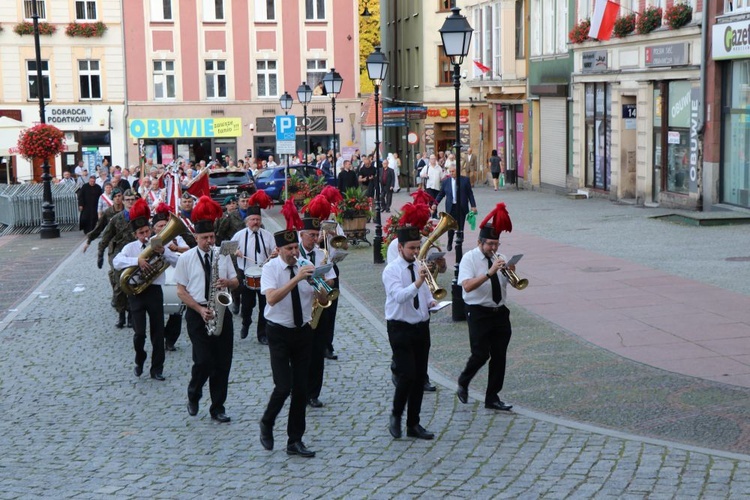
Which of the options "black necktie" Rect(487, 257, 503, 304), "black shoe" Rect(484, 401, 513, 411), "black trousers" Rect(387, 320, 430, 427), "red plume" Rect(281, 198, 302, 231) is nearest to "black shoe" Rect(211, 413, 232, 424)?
"black trousers" Rect(387, 320, 430, 427)

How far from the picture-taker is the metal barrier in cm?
3244

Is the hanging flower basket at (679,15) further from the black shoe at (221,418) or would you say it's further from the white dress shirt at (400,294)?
the black shoe at (221,418)

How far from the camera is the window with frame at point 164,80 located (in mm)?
57750

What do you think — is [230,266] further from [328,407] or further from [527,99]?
[527,99]

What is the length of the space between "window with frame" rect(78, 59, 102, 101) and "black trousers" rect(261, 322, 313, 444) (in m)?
49.5

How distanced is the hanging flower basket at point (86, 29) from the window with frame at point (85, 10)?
2.13 feet

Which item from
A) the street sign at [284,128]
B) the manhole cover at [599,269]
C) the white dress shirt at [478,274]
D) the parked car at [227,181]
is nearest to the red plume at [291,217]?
the white dress shirt at [478,274]

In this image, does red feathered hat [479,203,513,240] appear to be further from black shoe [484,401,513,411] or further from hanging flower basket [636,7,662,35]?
hanging flower basket [636,7,662,35]

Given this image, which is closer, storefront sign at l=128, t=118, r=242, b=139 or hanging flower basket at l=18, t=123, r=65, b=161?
hanging flower basket at l=18, t=123, r=65, b=161

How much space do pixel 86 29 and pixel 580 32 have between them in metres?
29.2

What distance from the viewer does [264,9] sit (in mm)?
58562

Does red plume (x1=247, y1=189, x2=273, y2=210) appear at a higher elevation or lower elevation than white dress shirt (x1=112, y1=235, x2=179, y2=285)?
higher

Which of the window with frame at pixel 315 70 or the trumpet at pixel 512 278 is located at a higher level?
the window with frame at pixel 315 70

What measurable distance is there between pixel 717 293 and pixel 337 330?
5.39m
